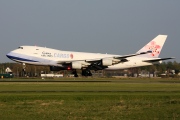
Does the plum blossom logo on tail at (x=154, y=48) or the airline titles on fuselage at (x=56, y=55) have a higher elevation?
the plum blossom logo on tail at (x=154, y=48)

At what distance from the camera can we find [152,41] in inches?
3593

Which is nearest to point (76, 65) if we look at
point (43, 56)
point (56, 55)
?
point (56, 55)

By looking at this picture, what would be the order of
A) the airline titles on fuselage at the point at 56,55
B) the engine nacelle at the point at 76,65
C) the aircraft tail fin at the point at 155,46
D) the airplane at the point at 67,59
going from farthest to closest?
1. the aircraft tail fin at the point at 155,46
2. the airline titles on fuselage at the point at 56,55
3. the airplane at the point at 67,59
4. the engine nacelle at the point at 76,65

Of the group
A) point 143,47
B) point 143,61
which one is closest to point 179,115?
point 143,61

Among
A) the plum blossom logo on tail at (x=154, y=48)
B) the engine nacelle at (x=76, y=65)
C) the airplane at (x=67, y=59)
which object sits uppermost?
the plum blossom logo on tail at (x=154, y=48)

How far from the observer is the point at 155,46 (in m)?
90.6

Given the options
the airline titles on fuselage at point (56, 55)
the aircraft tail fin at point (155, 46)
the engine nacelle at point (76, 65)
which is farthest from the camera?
the aircraft tail fin at point (155, 46)

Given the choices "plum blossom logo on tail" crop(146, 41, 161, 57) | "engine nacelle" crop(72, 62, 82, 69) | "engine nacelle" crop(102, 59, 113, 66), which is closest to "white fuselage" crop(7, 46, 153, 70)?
"engine nacelle" crop(72, 62, 82, 69)

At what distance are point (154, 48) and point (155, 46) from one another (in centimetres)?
65

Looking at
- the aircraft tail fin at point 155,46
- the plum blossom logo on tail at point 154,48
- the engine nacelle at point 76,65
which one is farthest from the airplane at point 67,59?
the plum blossom logo on tail at point 154,48

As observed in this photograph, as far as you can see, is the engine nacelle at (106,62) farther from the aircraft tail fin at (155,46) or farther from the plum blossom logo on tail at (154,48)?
the plum blossom logo on tail at (154,48)

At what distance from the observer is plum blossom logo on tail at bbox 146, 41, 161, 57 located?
294ft

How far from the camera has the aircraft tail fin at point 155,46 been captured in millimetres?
89562

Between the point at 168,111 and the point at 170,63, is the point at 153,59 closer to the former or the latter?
the point at 168,111
